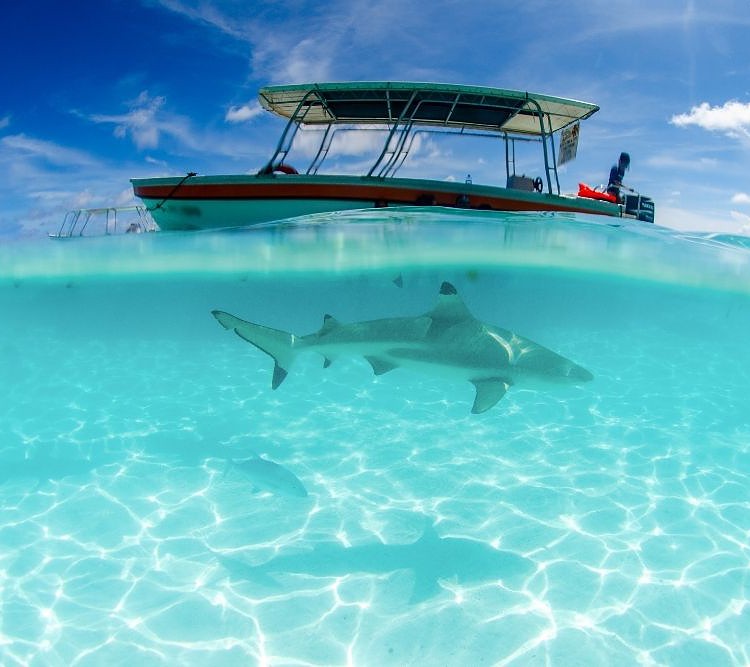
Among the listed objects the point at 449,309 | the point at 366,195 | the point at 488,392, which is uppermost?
the point at 366,195

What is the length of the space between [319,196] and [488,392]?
10.9 meters

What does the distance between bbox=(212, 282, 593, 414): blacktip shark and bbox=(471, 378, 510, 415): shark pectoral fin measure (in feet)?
0.09

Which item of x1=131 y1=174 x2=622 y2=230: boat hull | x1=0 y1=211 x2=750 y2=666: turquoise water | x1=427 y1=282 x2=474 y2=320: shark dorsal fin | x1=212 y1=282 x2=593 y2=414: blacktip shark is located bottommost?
x1=0 y1=211 x2=750 y2=666: turquoise water

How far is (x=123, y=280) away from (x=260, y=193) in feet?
43.9

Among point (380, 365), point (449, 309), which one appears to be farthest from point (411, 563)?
point (449, 309)

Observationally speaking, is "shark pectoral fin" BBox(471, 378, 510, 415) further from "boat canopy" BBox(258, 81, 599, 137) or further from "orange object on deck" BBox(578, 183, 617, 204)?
"orange object on deck" BBox(578, 183, 617, 204)

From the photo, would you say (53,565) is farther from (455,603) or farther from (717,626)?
(717,626)

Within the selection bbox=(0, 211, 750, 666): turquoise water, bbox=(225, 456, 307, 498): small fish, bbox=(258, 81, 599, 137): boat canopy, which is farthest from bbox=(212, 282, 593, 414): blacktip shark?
bbox=(258, 81, 599, 137): boat canopy

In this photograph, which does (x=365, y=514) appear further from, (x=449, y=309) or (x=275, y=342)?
(x=449, y=309)

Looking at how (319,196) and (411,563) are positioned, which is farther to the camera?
(319,196)

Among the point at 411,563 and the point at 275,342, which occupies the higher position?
the point at 275,342

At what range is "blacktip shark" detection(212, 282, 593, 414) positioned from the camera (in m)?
5.60

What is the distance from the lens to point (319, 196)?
14.9 meters

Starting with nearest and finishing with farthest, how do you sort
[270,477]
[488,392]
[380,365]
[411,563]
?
1. [411,563]
2. [488,392]
3. [380,365]
4. [270,477]
